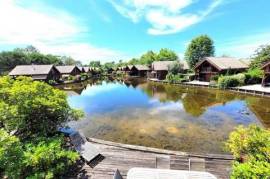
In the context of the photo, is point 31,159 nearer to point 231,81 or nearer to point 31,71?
point 231,81

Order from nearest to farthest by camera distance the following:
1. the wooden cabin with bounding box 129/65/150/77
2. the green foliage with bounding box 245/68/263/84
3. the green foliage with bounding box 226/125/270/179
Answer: the green foliage with bounding box 226/125/270/179, the green foliage with bounding box 245/68/263/84, the wooden cabin with bounding box 129/65/150/77

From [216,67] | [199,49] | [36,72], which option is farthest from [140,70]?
[36,72]

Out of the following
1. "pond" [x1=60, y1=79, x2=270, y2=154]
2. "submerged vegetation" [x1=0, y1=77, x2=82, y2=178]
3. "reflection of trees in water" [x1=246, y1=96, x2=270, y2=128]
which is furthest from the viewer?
"reflection of trees in water" [x1=246, y1=96, x2=270, y2=128]

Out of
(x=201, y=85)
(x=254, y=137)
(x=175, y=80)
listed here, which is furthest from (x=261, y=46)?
(x=254, y=137)

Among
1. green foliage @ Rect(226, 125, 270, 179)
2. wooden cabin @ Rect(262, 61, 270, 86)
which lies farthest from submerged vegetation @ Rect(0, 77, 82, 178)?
wooden cabin @ Rect(262, 61, 270, 86)

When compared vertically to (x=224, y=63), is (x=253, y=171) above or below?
below

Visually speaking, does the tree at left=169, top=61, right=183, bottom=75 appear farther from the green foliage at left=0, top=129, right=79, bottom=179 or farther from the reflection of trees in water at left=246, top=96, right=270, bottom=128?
the green foliage at left=0, top=129, right=79, bottom=179

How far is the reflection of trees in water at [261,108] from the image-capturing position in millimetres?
15828

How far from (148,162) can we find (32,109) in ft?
20.1

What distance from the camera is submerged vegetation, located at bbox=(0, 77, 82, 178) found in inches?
233

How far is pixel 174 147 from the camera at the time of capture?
1095 centimetres

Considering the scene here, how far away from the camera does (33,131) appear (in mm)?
8719

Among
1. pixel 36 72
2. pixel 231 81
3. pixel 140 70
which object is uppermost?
pixel 140 70

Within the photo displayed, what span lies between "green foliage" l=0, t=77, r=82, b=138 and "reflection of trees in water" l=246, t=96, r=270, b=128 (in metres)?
16.0
